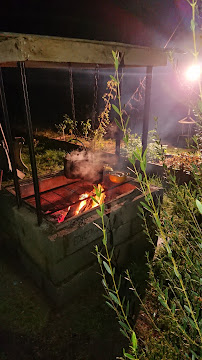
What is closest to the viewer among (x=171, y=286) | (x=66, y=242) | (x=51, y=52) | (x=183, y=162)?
(x=171, y=286)

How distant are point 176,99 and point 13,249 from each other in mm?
15687

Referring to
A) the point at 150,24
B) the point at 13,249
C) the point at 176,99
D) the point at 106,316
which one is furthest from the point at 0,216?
the point at 176,99

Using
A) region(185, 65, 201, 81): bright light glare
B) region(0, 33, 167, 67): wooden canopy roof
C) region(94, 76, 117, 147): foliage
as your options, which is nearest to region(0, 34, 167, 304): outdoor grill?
region(0, 33, 167, 67): wooden canopy roof

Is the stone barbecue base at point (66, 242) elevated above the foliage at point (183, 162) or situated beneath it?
situated beneath

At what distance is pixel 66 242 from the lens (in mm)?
3262

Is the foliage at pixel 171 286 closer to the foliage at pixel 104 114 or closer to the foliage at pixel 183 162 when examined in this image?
the foliage at pixel 104 114

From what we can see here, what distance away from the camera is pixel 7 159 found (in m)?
4.40

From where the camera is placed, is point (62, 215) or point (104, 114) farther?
point (104, 114)

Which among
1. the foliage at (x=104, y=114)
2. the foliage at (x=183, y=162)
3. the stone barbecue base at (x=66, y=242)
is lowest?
the stone barbecue base at (x=66, y=242)

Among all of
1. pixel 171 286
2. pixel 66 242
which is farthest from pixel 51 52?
pixel 171 286

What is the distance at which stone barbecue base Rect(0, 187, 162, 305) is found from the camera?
3332mm

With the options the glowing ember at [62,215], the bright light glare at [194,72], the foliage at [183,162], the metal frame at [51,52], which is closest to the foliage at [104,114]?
the metal frame at [51,52]

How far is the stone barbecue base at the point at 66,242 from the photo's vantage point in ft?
10.9

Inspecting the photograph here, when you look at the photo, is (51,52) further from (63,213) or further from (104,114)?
(104,114)
